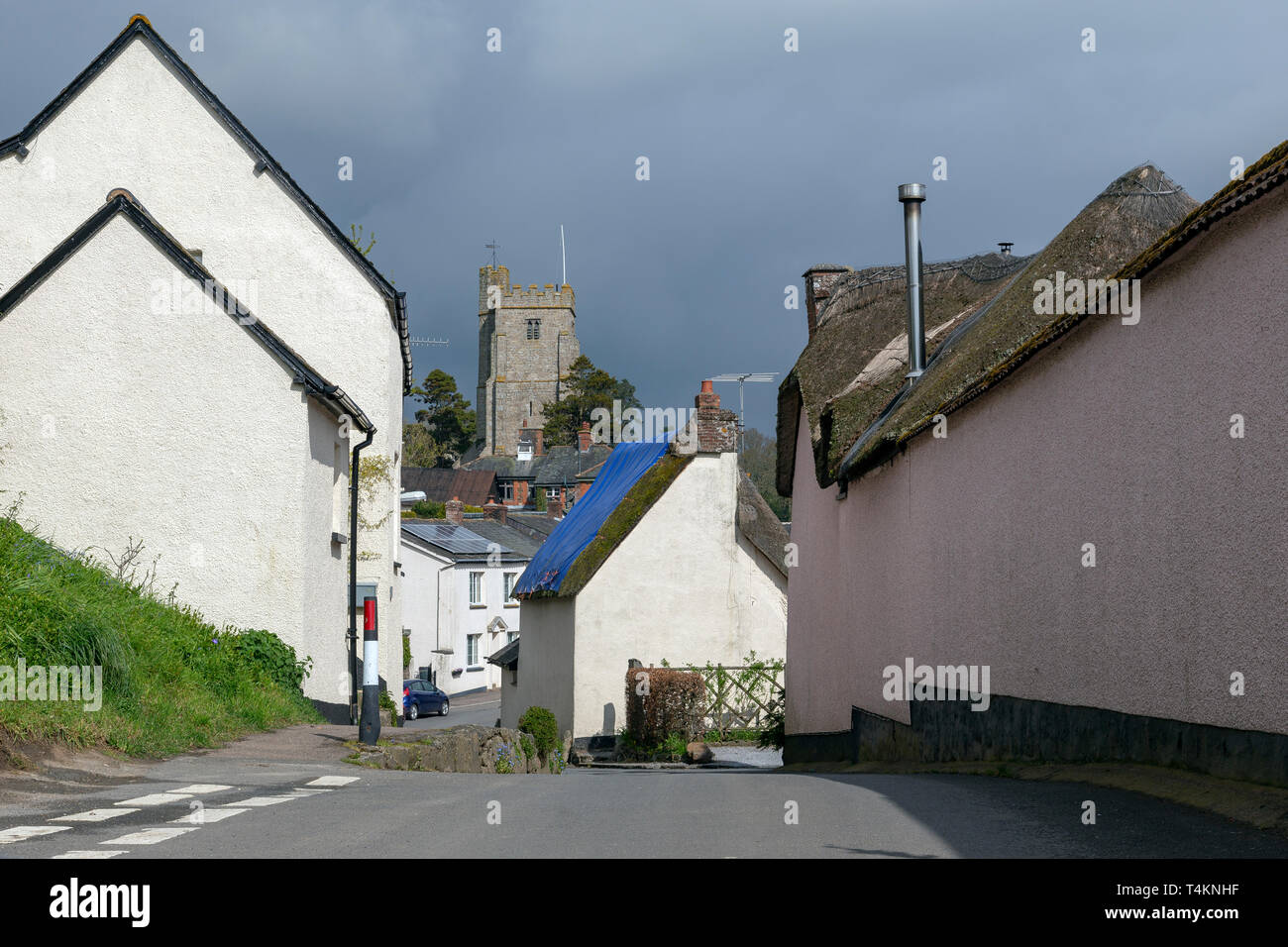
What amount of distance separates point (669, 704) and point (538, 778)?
1390cm

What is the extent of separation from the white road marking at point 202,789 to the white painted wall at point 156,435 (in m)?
6.92

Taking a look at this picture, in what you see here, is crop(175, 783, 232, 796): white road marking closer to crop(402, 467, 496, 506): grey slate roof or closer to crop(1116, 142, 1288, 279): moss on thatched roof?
crop(1116, 142, 1288, 279): moss on thatched roof

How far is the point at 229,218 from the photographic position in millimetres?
20281

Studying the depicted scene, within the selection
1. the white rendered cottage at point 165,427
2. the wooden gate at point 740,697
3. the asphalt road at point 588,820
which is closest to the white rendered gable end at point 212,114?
the white rendered cottage at point 165,427

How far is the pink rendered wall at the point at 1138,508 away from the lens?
18.4 ft

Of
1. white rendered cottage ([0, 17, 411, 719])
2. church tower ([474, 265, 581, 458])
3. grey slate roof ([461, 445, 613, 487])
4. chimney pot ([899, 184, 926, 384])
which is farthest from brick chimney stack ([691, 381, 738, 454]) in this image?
church tower ([474, 265, 581, 458])

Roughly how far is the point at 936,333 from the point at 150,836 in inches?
516

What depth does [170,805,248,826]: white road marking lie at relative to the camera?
20.2 feet

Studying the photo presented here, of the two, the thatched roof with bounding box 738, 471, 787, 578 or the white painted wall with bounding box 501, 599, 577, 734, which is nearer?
the white painted wall with bounding box 501, 599, 577, 734

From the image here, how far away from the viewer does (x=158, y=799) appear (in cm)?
710

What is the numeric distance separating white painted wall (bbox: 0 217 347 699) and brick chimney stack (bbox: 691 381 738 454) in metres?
12.9

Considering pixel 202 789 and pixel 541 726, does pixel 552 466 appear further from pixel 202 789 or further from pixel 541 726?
pixel 202 789

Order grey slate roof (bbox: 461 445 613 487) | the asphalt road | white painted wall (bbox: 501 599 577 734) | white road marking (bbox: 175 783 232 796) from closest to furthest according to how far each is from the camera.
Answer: the asphalt road, white road marking (bbox: 175 783 232 796), white painted wall (bbox: 501 599 577 734), grey slate roof (bbox: 461 445 613 487)

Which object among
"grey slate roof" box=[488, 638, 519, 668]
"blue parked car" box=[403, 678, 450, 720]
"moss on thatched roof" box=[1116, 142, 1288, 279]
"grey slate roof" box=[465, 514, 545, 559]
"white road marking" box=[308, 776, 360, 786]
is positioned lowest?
"blue parked car" box=[403, 678, 450, 720]
